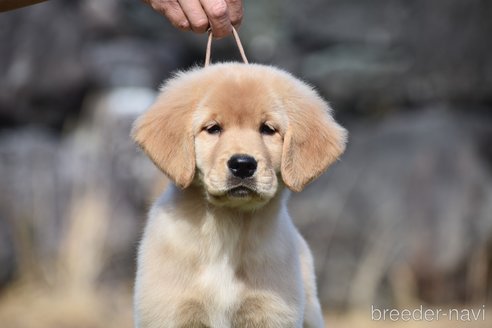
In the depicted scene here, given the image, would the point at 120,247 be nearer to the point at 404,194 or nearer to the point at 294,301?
the point at 404,194

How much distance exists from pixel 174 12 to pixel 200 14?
A: 5.5 inches

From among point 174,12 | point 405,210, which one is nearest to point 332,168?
point 405,210

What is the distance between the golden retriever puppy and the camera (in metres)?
3.66

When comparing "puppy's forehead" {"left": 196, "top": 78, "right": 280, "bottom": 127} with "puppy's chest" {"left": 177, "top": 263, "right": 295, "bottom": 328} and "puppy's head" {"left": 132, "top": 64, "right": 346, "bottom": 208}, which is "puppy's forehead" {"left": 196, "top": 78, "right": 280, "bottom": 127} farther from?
"puppy's chest" {"left": 177, "top": 263, "right": 295, "bottom": 328}

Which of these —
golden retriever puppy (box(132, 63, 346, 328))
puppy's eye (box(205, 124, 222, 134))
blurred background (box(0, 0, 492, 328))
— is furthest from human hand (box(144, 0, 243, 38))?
blurred background (box(0, 0, 492, 328))

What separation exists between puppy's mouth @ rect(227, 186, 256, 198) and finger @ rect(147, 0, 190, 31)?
88 cm

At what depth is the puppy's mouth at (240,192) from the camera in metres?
3.61

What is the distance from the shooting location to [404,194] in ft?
25.9

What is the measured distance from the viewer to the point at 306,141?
150 inches

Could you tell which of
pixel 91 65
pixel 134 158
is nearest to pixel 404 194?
pixel 134 158

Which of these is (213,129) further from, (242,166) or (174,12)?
(174,12)

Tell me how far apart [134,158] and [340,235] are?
6.48 ft

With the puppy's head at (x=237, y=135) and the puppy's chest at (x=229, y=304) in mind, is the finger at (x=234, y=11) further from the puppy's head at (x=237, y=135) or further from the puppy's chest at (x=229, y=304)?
the puppy's chest at (x=229, y=304)

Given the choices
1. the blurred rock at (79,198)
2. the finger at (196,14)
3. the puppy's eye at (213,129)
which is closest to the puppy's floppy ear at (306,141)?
the puppy's eye at (213,129)
